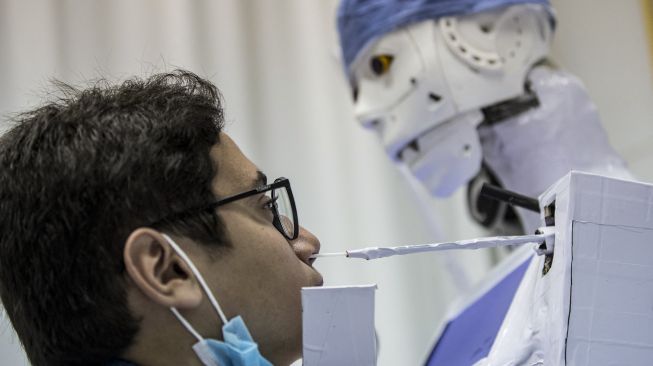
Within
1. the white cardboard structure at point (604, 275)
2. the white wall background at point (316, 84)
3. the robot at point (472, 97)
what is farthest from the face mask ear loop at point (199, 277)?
the white wall background at point (316, 84)

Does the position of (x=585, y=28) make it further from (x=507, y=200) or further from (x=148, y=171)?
(x=148, y=171)

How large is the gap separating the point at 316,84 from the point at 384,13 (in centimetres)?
72

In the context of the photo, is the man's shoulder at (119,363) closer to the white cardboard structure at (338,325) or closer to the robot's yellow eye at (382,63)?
the white cardboard structure at (338,325)

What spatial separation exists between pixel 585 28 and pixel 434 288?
2.91ft

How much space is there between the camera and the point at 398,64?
182 cm

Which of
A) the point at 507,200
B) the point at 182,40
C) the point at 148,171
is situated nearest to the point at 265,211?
the point at 148,171

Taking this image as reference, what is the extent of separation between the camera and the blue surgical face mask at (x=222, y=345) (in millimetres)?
871

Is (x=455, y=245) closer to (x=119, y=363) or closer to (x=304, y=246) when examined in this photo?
(x=304, y=246)

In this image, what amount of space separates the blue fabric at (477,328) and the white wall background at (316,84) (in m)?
0.78

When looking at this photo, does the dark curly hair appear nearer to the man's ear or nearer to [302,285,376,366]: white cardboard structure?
the man's ear

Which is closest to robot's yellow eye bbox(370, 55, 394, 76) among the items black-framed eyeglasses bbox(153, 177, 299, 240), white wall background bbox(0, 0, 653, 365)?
white wall background bbox(0, 0, 653, 365)

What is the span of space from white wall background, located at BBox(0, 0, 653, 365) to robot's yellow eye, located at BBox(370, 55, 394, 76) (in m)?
0.56

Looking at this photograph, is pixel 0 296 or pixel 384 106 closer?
pixel 0 296

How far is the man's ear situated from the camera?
867 millimetres
